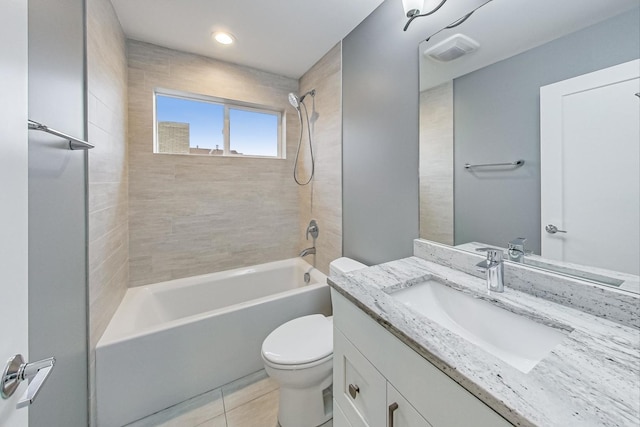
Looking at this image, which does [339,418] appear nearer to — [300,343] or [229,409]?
[300,343]

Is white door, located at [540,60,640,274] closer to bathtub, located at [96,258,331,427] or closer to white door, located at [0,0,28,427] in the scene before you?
white door, located at [0,0,28,427]

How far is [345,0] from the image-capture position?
1.56 meters

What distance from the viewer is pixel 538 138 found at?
90 centimetres

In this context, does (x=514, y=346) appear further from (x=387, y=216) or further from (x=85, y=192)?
(x=85, y=192)

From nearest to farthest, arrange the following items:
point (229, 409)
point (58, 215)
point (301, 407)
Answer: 1. point (58, 215)
2. point (301, 407)
3. point (229, 409)

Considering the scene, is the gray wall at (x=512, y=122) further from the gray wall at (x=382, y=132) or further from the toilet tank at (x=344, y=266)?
the toilet tank at (x=344, y=266)

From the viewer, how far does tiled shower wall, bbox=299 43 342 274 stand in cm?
208

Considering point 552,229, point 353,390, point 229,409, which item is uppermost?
point 552,229

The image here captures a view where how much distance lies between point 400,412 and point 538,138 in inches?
40.7

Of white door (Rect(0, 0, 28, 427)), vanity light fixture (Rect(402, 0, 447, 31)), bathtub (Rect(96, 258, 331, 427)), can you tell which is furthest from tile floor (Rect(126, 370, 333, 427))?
vanity light fixture (Rect(402, 0, 447, 31))

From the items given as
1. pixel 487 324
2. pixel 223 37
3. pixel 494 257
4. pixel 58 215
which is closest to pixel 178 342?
pixel 58 215

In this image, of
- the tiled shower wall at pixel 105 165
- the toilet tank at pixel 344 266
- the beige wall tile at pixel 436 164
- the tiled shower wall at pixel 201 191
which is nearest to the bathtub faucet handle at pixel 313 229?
the tiled shower wall at pixel 201 191

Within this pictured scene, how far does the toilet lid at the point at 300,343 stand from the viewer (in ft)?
4.18

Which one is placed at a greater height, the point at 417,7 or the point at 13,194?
the point at 417,7
